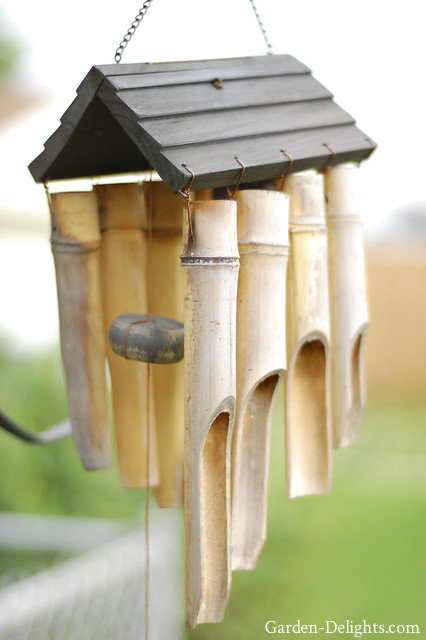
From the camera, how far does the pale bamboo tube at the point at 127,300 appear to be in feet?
3.97

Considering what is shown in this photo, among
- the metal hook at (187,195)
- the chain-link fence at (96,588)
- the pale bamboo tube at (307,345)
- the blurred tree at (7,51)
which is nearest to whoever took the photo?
the metal hook at (187,195)

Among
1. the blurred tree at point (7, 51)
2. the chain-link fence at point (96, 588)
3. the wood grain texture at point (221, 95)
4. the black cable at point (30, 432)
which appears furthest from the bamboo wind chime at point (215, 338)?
the blurred tree at point (7, 51)

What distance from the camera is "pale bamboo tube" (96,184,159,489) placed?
1.21 meters

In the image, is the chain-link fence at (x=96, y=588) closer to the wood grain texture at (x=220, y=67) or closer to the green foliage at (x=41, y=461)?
the green foliage at (x=41, y=461)

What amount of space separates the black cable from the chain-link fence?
347mm

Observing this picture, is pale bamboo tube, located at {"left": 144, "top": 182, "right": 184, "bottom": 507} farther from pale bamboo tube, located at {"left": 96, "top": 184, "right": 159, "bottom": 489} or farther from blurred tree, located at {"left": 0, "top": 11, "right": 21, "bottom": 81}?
blurred tree, located at {"left": 0, "top": 11, "right": 21, "bottom": 81}

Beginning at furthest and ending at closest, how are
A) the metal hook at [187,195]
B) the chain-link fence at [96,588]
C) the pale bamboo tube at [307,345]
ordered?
1. the chain-link fence at [96,588]
2. the pale bamboo tube at [307,345]
3. the metal hook at [187,195]

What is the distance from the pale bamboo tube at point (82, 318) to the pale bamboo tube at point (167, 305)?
98 mm

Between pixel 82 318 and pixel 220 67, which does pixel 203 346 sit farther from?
pixel 220 67

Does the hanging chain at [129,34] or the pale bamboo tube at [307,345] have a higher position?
the hanging chain at [129,34]

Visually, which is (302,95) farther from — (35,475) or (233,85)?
(35,475)

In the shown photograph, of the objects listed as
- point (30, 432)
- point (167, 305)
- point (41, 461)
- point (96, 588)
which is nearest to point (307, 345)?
point (167, 305)

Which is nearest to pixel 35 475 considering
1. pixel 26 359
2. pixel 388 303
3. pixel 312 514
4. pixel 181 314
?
pixel 26 359

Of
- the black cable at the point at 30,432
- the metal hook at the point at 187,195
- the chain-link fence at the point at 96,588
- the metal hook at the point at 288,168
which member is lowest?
the chain-link fence at the point at 96,588
